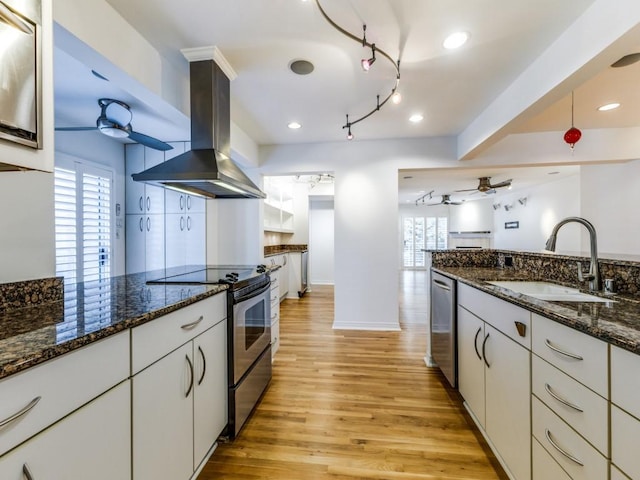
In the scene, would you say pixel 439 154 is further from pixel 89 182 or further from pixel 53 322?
pixel 89 182

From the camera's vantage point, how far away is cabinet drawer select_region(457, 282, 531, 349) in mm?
1277

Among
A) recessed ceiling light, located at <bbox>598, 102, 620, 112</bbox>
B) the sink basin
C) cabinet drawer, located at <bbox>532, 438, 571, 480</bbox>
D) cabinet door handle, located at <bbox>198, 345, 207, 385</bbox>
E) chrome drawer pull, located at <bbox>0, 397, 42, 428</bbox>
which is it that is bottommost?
cabinet drawer, located at <bbox>532, 438, 571, 480</bbox>

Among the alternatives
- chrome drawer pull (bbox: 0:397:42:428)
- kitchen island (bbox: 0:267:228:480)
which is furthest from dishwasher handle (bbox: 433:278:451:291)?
chrome drawer pull (bbox: 0:397:42:428)

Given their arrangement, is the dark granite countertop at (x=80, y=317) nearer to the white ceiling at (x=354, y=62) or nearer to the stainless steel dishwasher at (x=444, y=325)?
the white ceiling at (x=354, y=62)

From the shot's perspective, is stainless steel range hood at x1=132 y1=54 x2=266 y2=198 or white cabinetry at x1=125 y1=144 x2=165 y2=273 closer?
stainless steel range hood at x1=132 y1=54 x2=266 y2=198

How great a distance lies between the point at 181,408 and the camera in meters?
1.27

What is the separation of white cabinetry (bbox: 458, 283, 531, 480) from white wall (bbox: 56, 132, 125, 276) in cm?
393

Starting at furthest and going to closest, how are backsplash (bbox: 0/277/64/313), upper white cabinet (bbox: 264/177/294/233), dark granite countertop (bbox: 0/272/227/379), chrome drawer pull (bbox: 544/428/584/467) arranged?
upper white cabinet (bbox: 264/177/294/233)
backsplash (bbox: 0/277/64/313)
chrome drawer pull (bbox: 544/428/584/467)
dark granite countertop (bbox: 0/272/227/379)

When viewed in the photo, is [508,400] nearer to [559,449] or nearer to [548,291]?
[559,449]

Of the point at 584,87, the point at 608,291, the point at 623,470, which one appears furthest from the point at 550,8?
the point at 623,470

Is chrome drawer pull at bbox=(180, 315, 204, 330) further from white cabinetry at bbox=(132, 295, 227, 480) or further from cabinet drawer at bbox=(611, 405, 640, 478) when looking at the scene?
cabinet drawer at bbox=(611, 405, 640, 478)

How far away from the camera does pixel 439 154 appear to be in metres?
3.80

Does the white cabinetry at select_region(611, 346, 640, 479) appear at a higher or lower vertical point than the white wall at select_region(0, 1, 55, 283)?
lower

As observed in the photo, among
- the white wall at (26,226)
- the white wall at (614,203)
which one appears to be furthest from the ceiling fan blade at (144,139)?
the white wall at (614,203)
